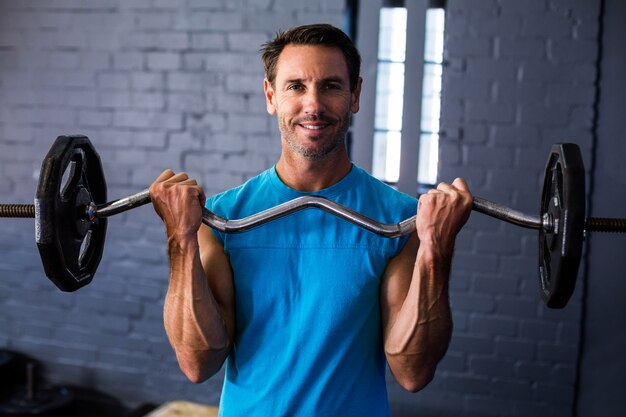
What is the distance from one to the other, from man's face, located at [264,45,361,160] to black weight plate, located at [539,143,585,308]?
42 centimetres

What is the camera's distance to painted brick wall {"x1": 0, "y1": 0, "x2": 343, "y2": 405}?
2699 mm

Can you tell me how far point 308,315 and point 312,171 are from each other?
303mm

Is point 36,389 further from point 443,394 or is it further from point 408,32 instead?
point 408,32

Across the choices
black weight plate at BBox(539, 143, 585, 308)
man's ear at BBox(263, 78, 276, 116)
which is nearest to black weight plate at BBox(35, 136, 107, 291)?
man's ear at BBox(263, 78, 276, 116)

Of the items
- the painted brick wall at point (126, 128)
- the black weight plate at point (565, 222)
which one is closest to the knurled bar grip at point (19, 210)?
the black weight plate at point (565, 222)

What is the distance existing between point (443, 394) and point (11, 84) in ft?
7.80

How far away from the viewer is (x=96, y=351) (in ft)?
9.78

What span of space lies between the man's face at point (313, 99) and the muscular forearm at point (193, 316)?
31 cm

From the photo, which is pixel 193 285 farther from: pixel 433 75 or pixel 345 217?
pixel 433 75

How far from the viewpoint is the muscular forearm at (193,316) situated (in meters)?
1.22

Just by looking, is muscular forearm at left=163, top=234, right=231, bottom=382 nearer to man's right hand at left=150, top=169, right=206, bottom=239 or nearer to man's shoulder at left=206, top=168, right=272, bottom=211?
man's right hand at left=150, top=169, right=206, bottom=239

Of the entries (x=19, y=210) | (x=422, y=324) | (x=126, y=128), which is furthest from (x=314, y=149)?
(x=126, y=128)

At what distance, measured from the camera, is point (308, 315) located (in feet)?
A: 4.17

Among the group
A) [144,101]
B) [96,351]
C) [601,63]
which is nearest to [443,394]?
[601,63]
